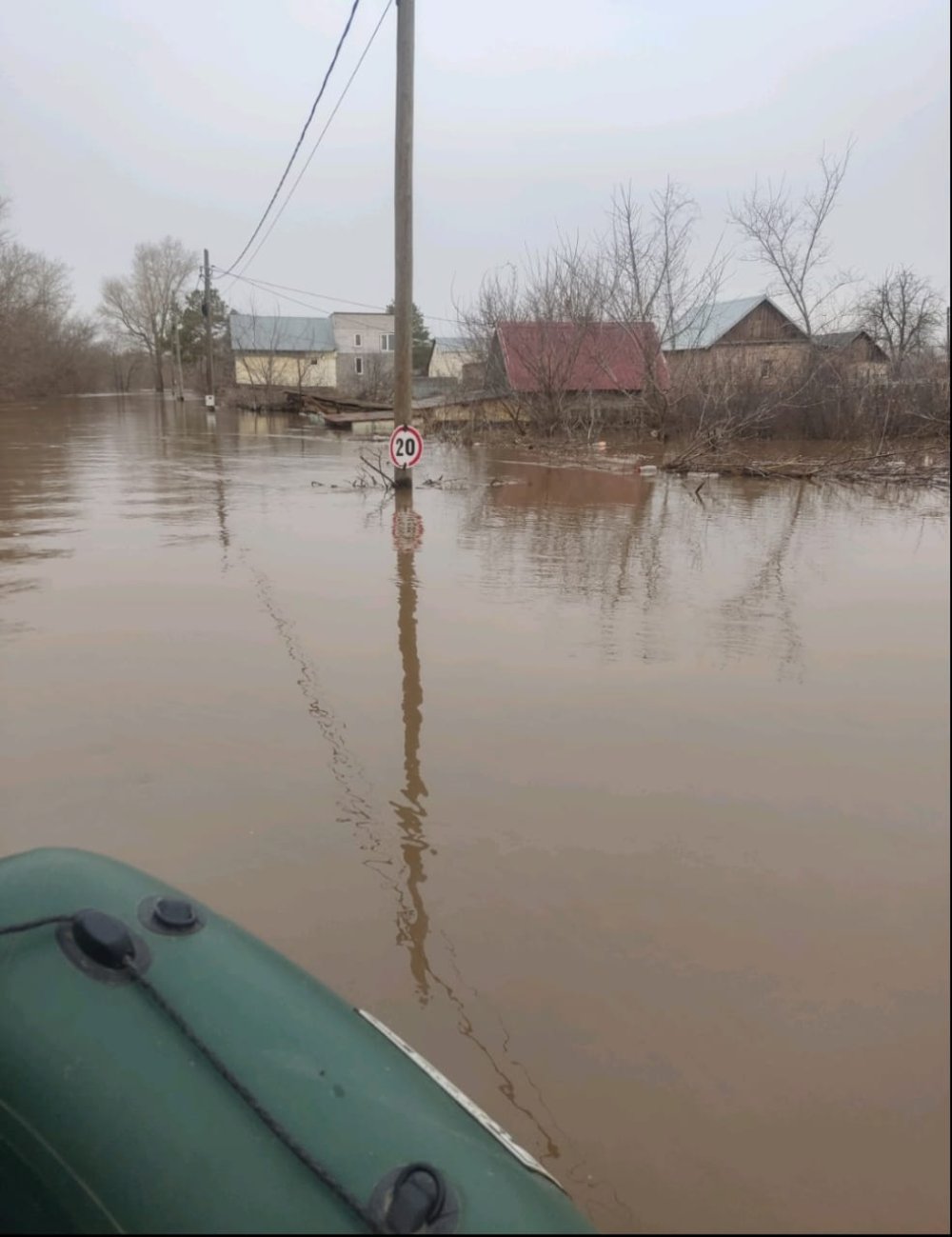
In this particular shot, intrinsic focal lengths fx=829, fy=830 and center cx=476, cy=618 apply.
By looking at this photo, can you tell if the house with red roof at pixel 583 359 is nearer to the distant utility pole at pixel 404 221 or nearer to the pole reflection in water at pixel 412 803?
the distant utility pole at pixel 404 221

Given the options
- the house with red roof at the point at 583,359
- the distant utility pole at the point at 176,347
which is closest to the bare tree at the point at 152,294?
the distant utility pole at the point at 176,347

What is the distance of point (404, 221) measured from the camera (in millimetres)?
10672

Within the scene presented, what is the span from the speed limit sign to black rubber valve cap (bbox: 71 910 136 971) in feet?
31.9

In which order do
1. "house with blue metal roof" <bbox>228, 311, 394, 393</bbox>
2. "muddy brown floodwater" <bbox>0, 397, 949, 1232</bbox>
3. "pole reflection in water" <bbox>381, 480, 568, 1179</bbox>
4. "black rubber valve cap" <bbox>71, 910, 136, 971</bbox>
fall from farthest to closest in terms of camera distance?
1. "house with blue metal roof" <bbox>228, 311, 394, 393</bbox>
2. "pole reflection in water" <bbox>381, 480, 568, 1179</bbox>
3. "muddy brown floodwater" <bbox>0, 397, 949, 1232</bbox>
4. "black rubber valve cap" <bbox>71, 910, 136, 971</bbox>

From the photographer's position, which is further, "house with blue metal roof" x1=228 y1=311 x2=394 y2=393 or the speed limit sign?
"house with blue metal roof" x1=228 y1=311 x2=394 y2=393

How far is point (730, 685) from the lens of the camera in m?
4.17

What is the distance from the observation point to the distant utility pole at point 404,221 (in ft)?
32.7

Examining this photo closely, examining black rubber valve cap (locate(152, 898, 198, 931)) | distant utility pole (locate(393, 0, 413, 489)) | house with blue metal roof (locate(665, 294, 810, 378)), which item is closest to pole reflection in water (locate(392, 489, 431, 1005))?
black rubber valve cap (locate(152, 898, 198, 931))

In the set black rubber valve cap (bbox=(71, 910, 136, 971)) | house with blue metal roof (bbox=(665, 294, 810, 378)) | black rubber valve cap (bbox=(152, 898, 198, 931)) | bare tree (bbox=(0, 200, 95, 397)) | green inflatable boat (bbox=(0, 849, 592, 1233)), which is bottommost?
green inflatable boat (bbox=(0, 849, 592, 1233))

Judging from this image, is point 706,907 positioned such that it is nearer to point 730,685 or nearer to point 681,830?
point 681,830

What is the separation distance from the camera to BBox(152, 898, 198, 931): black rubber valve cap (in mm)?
1449

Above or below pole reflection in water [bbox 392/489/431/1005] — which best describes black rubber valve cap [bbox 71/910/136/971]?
above

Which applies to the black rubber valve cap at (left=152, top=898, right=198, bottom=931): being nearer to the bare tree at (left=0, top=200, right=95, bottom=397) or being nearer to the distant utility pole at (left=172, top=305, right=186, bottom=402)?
the bare tree at (left=0, top=200, right=95, bottom=397)

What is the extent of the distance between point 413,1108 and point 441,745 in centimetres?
241
